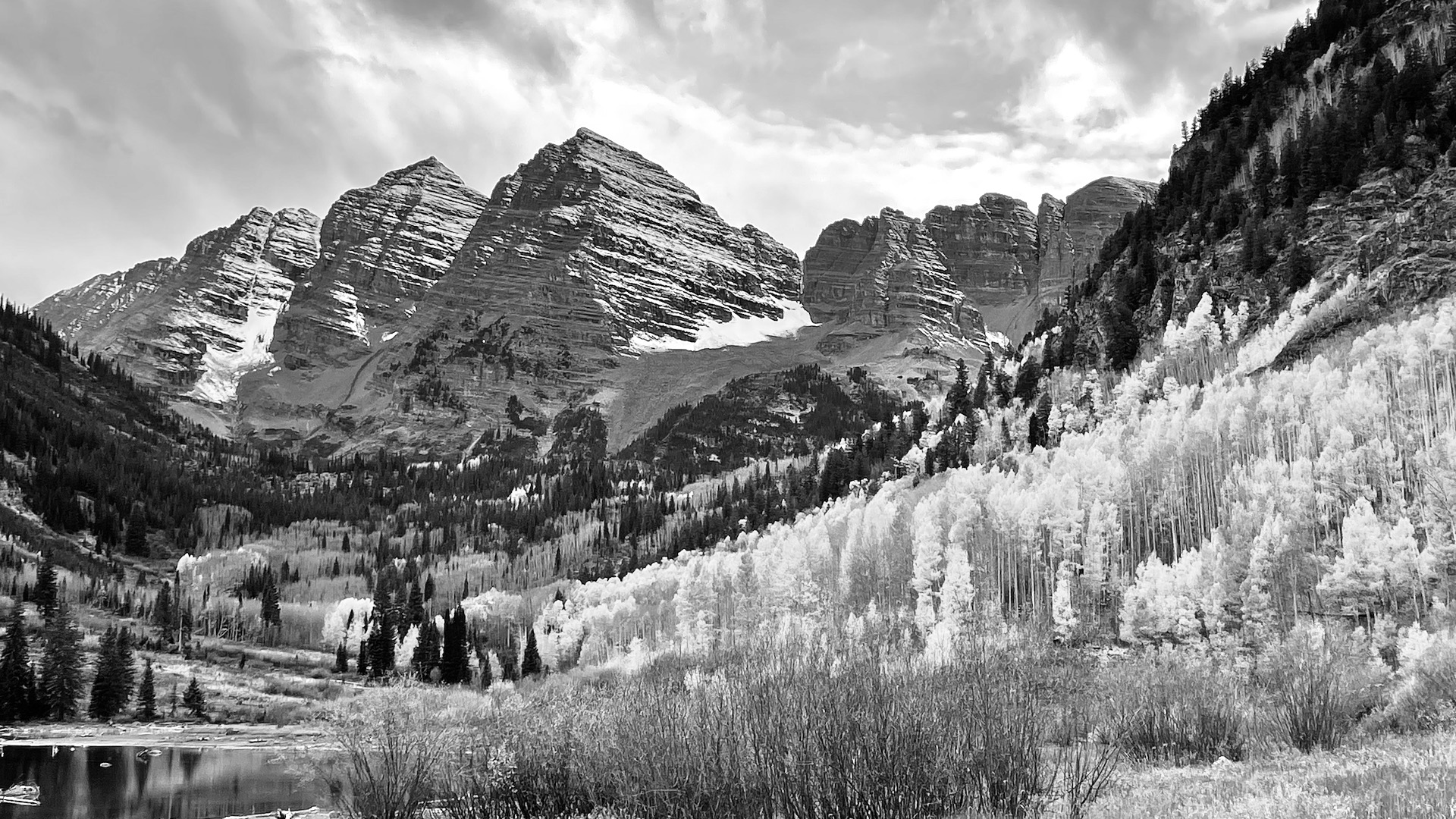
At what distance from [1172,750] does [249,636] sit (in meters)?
184

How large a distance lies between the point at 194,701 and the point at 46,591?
61671mm

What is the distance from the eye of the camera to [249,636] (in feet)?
578

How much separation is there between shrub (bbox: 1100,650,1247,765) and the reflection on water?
27261mm

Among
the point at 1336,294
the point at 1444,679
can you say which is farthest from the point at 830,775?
the point at 1336,294

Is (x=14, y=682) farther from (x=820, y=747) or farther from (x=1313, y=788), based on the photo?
(x=1313, y=788)

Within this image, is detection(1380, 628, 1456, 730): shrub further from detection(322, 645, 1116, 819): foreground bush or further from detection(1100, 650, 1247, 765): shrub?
detection(322, 645, 1116, 819): foreground bush

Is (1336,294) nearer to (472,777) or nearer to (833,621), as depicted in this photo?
(833,621)

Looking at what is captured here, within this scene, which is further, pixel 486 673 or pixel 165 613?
pixel 165 613

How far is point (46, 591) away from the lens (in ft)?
520

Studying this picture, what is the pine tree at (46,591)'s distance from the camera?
15125cm

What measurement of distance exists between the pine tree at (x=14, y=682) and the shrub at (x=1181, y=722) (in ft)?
383

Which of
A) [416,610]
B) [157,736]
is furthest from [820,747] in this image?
[416,610]

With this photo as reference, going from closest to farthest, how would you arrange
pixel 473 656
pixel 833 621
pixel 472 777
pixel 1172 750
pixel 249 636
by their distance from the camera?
1. pixel 472 777
2. pixel 1172 750
3. pixel 833 621
4. pixel 473 656
5. pixel 249 636

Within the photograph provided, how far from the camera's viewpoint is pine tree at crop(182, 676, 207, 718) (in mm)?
118688
